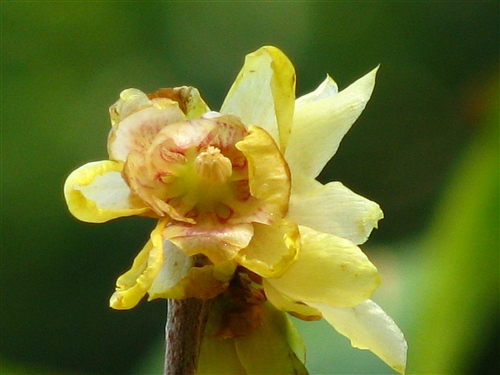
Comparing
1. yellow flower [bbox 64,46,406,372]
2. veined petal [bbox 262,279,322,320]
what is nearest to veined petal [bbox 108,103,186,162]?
yellow flower [bbox 64,46,406,372]

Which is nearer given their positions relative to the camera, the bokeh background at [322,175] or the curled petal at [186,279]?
the curled petal at [186,279]

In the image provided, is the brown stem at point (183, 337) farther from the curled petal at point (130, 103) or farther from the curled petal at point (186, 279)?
the curled petal at point (130, 103)

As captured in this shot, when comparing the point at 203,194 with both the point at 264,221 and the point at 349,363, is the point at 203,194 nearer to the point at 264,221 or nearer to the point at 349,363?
the point at 264,221

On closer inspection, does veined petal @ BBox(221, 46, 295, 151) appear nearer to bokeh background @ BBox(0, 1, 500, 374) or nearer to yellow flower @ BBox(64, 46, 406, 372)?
yellow flower @ BBox(64, 46, 406, 372)

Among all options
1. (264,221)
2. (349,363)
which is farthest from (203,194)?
(349,363)

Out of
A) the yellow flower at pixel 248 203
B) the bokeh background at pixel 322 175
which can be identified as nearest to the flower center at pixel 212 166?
the yellow flower at pixel 248 203

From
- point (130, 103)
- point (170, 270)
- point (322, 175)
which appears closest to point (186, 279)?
point (170, 270)

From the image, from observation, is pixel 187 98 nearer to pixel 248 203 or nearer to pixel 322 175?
pixel 248 203
